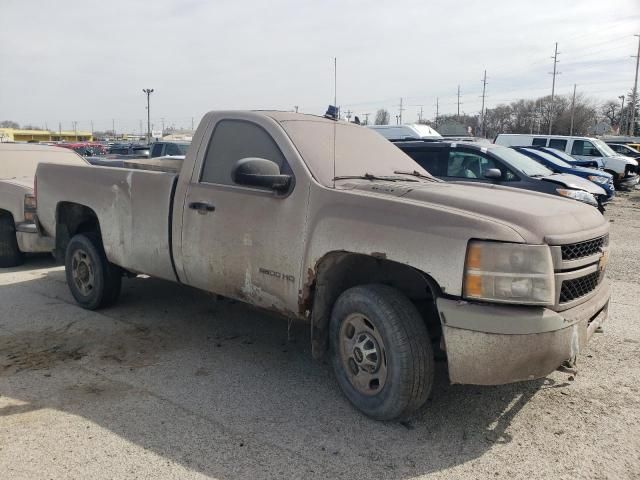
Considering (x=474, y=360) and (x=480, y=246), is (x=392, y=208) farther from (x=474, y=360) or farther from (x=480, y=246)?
(x=474, y=360)

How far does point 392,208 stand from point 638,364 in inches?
102

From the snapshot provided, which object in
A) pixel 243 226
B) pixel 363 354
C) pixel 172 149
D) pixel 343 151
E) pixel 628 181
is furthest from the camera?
pixel 628 181

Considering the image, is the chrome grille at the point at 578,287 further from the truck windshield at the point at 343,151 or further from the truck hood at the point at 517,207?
the truck windshield at the point at 343,151

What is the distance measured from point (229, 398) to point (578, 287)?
2.33m

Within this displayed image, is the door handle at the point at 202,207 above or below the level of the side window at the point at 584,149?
below

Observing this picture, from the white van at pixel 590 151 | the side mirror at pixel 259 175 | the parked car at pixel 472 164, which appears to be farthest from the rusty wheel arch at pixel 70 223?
the white van at pixel 590 151

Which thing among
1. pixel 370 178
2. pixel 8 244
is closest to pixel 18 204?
pixel 8 244

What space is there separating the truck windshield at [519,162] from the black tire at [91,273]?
6816 mm

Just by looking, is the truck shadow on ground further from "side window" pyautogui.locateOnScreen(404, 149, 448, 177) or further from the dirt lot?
"side window" pyautogui.locateOnScreen(404, 149, 448, 177)

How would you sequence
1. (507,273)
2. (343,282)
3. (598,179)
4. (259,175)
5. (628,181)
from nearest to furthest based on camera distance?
(507,273) → (259,175) → (343,282) → (598,179) → (628,181)

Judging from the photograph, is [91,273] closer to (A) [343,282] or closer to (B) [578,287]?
(A) [343,282]

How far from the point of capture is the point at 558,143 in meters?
23.0

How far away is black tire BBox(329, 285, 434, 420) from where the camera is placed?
11.0ft

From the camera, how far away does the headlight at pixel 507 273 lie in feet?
10.1
